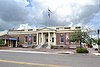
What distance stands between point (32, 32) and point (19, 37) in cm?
584

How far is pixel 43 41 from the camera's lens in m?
68.0

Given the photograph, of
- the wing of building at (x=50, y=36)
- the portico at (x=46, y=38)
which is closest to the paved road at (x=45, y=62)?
the wing of building at (x=50, y=36)

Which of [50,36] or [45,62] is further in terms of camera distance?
[50,36]

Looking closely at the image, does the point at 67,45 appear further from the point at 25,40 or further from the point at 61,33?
the point at 25,40

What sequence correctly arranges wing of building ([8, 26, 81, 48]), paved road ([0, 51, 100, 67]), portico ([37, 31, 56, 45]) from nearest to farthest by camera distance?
1. paved road ([0, 51, 100, 67])
2. wing of building ([8, 26, 81, 48])
3. portico ([37, 31, 56, 45])

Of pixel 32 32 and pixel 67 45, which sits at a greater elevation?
pixel 32 32

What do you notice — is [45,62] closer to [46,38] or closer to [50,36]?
[50,36]

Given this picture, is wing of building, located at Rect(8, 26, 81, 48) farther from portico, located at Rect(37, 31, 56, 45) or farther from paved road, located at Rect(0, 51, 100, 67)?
paved road, located at Rect(0, 51, 100, 67)

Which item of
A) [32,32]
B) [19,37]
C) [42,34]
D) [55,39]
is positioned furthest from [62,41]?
[19,37]

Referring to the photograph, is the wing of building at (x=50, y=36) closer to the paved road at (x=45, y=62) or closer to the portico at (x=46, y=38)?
the portico at (x=46, y=38)

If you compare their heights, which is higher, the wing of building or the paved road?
the wing of building

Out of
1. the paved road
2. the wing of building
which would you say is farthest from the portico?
the paved road

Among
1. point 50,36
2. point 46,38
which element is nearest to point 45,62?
point 50,36

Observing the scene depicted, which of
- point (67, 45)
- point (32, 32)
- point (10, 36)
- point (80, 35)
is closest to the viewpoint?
point (80, 35)
